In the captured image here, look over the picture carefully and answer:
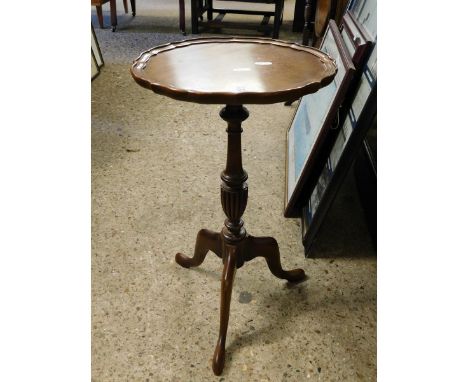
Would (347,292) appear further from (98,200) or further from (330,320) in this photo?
(98,200)

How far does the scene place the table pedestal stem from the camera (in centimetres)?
106

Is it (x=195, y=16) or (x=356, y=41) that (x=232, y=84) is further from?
(x=195, y=16)

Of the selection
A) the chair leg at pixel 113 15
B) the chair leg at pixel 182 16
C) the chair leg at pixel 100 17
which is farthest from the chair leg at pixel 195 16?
the chair leg at pixel 100 17

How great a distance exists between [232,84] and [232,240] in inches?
19.6

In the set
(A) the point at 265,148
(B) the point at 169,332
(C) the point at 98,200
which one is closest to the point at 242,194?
(B) the point at 169,332

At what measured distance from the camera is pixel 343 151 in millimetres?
1297

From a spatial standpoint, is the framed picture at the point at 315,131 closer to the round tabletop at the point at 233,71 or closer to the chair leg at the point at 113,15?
the round tabletop at the point at 233,71

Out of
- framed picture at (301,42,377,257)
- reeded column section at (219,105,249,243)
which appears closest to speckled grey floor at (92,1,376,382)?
framed picture at (301,42,377,257)

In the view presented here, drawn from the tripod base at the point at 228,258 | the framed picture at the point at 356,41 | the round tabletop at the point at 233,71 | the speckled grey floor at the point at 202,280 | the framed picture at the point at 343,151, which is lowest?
the speckled grey floor at the point at 202,280

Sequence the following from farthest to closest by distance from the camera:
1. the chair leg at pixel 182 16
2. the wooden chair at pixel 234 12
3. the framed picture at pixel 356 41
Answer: the chair leg at pixel 182 16, the wooden chair at pixel 234 12, the framed picture at pixel 356 41

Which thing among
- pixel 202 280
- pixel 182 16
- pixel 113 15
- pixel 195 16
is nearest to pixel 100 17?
pixel 113 15

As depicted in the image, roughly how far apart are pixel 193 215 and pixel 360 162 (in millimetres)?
794

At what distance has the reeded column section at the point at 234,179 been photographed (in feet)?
3.29

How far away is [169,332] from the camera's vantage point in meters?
1.20
